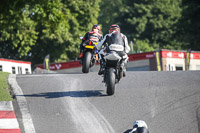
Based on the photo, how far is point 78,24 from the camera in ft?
145

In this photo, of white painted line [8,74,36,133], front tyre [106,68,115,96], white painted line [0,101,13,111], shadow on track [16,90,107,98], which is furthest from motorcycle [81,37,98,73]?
white painted line [0,101,13,111]

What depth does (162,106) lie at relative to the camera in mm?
8641

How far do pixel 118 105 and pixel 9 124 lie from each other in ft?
8.60

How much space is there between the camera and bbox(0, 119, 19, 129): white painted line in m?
7.26

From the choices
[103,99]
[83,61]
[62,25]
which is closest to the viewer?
A: [103,99]

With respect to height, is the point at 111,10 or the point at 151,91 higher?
the point at 111,10

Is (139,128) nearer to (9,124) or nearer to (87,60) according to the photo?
(9,124)

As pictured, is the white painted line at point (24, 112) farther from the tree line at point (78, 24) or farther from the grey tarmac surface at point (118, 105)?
the tree line at point (78, 24)

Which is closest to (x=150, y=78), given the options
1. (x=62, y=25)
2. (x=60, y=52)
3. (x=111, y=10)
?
(x=62, y=25)

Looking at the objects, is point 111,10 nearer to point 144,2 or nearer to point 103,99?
point 144,2

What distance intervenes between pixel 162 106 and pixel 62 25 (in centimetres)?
1241

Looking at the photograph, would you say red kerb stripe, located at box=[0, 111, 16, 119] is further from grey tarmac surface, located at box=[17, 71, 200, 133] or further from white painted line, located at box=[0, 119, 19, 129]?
grey tarmac surface, located at box=[17, 71, 200, 133]

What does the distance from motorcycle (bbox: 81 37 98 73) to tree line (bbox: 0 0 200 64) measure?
15.2 feet

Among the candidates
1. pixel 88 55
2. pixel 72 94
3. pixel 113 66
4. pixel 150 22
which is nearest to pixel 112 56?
pixel 113 66
